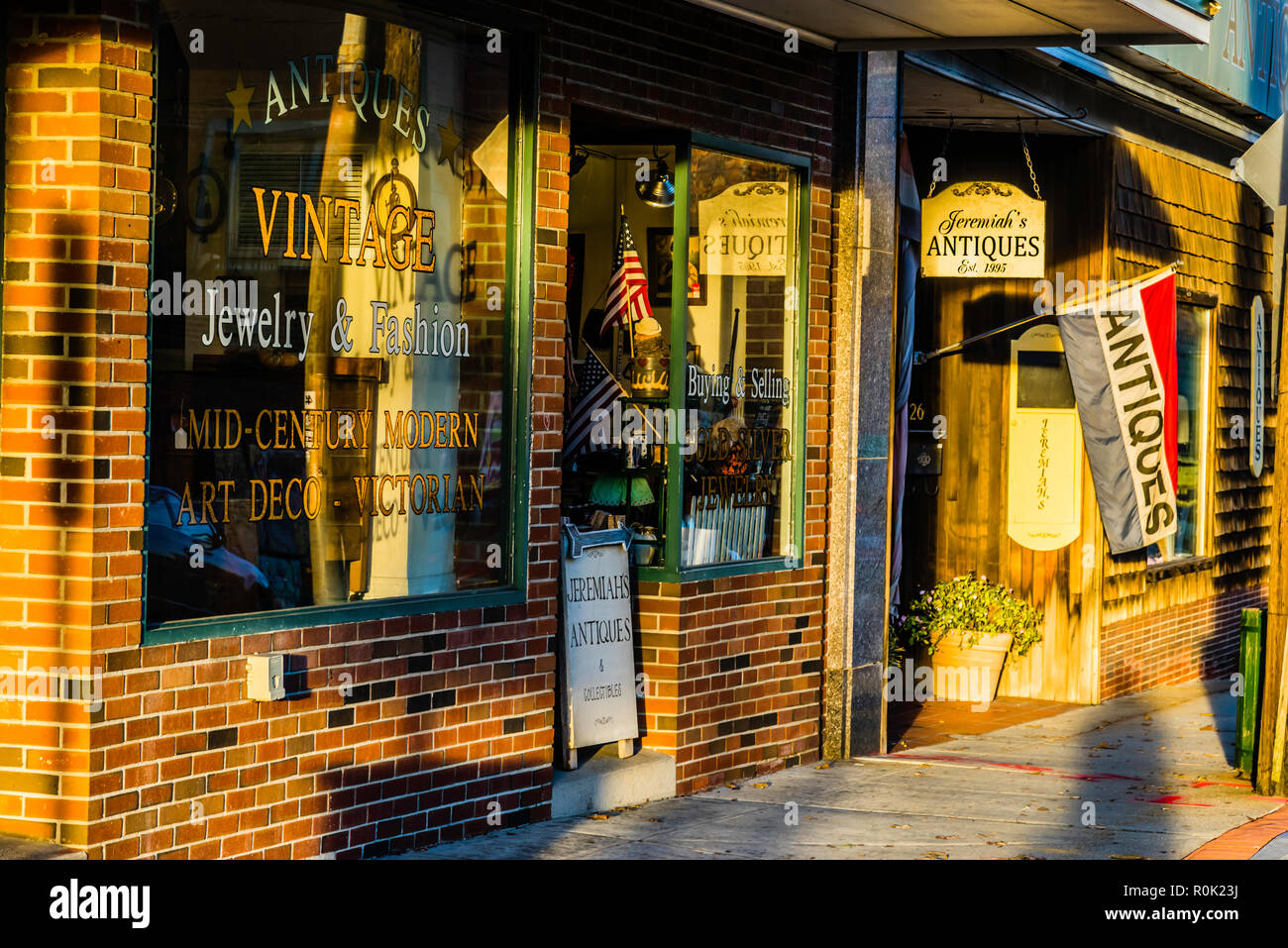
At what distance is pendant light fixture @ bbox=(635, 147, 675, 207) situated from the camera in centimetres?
862

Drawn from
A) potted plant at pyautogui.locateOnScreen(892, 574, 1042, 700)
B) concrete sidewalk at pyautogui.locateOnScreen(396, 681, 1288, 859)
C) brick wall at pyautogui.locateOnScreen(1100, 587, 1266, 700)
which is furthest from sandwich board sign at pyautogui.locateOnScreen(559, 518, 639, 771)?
brick wall at pyautogui.locateOnScreen(1100, 587, 1266, 700)

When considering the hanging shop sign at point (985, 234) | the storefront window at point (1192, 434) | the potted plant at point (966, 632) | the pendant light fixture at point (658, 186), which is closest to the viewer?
the pendant light fixture at point (658, 186)

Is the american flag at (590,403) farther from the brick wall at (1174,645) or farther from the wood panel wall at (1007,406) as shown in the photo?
the brick wall at (1174,645)

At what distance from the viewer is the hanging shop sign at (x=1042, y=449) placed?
40.5 ft

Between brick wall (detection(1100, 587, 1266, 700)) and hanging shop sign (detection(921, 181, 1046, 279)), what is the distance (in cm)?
288

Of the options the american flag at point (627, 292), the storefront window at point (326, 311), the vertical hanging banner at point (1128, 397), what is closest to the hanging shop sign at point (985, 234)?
the vertical hanging banner at point (1128, 397)

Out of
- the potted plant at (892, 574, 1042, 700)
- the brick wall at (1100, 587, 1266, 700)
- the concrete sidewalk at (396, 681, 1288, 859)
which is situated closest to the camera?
the concrete sidewalk at (396, 681, 1288, 859)

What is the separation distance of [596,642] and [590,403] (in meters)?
1.31

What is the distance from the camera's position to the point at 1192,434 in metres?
14.5

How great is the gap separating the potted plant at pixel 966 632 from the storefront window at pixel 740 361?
3.22 meters

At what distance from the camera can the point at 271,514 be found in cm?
609

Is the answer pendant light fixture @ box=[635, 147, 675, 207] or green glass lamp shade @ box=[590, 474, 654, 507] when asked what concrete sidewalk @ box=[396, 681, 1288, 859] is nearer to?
green glass lamp shade @ box=[590, 474, 654, 507]

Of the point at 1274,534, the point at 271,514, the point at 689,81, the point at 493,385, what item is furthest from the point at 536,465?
the point at 1274,534

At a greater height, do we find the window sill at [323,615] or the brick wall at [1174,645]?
the window sill at [323,615]
